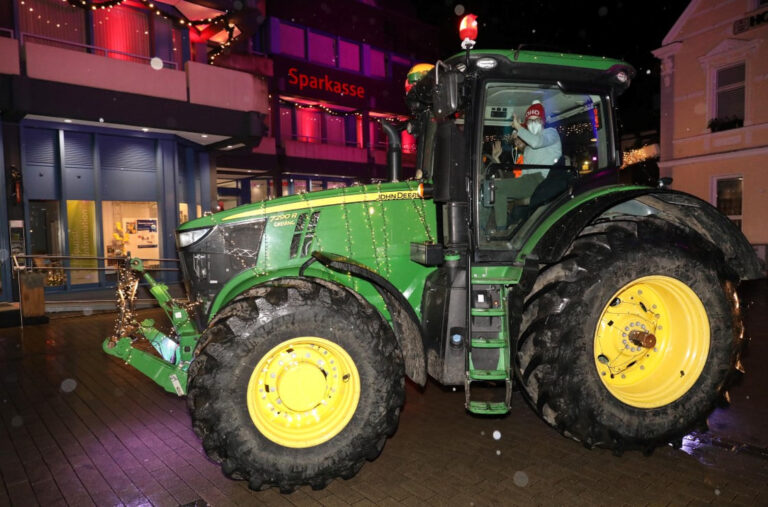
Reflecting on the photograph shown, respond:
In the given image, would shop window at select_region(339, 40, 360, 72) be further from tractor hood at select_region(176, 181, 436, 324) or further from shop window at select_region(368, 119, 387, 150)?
tractor hood at select_region(176, 181, 436, 324)

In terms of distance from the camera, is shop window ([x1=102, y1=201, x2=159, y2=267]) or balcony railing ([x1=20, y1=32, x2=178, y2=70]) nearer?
balcony railing ([x1=20, y1=32, x2=178, y2=70])

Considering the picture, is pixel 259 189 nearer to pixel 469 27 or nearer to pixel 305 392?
pixel 469 27

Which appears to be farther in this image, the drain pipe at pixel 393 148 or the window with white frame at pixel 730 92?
the window with white frame at pixel 730 92

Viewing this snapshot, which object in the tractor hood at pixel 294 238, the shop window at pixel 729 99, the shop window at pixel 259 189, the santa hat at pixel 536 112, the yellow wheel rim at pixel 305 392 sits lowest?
the yellow wheel rim at pixel 305 392

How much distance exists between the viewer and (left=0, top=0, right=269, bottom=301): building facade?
496 inches

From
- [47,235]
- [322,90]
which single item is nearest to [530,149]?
[47,235]

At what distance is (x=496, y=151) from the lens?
428 centimetres

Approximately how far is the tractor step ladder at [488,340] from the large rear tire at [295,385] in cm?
58

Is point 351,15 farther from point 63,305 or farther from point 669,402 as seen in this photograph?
point 669,402

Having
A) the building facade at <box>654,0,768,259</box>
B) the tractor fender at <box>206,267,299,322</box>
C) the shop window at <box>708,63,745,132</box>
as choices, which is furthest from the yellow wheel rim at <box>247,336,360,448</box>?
the shop window at <box>708,63,745,132</box>

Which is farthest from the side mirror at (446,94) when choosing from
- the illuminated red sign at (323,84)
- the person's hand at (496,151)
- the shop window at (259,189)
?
the illuminated red sign at (323,84)

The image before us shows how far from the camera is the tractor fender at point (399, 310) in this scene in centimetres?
367

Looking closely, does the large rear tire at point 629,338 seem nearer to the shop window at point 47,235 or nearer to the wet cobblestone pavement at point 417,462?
the wet cobblestone pavement at point 417,462

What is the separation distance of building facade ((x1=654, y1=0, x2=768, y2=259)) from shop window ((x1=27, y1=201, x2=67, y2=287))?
20185mm
